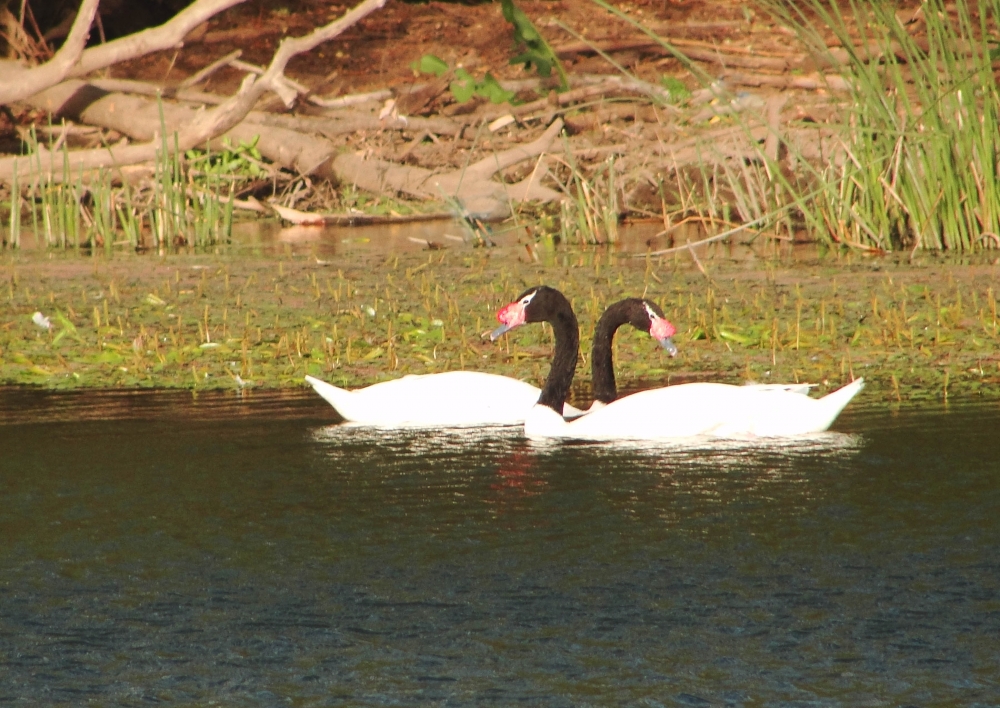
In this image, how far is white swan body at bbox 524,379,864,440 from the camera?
6.67 meters

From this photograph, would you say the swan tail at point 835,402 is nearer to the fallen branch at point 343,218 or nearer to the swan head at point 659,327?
the swan head at point 659,327

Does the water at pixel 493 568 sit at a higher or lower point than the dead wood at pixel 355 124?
lower

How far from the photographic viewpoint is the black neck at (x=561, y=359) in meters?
7.07

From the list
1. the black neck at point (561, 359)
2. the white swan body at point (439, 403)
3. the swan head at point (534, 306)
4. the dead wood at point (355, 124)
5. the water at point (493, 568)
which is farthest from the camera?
the dead wood at point (355, 124)

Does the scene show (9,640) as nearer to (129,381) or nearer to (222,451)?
(222,451)

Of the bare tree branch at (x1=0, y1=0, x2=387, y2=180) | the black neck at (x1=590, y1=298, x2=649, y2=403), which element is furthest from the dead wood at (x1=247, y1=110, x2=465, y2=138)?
the black neck at (x1=590, y1=298, x2=649, y2=403)

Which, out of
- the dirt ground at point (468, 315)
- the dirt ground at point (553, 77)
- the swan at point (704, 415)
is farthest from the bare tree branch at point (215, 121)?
the swan at point (704, 415)

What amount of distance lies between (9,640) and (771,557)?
214cm

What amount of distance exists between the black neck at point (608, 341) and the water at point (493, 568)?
49cm

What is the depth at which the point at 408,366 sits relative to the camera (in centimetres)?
870

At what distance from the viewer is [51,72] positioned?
627 inches

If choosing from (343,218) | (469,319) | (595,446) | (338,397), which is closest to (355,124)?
(343,218)

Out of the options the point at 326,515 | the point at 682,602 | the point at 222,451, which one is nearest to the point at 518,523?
the point at 326,515

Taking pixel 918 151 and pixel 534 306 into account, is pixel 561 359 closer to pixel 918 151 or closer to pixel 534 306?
pixel 534 306
